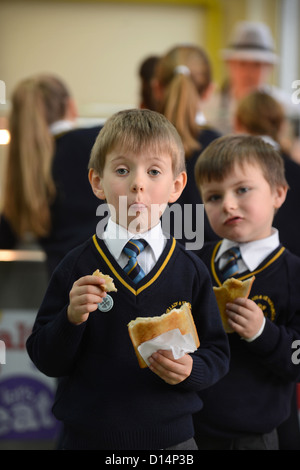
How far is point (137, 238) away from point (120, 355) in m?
0.14

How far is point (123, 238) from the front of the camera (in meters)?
0.77

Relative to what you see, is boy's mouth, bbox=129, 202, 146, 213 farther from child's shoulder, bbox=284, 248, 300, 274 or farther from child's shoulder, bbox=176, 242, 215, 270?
child's shoulder, bbox=284, 248, 300, 274

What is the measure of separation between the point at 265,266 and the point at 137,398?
0.24m

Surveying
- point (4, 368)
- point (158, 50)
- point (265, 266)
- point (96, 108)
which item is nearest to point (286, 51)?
point (158, 50)

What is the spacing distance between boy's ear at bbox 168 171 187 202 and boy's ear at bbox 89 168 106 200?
0.27 feet

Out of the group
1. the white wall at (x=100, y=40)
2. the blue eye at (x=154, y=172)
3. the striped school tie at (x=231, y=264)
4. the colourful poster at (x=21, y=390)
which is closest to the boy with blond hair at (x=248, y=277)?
the striped school tie at (x=231, y=264)

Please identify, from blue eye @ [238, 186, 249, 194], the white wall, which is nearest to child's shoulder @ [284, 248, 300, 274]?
blue eye @ [238, 186, 249, 194]

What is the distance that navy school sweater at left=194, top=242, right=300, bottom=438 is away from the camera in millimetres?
849

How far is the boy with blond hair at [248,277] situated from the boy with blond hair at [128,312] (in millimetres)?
67

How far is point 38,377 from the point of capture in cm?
202

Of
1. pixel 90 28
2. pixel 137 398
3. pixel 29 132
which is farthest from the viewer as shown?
pixel 90 28

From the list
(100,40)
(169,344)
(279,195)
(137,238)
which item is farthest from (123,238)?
(100,40)

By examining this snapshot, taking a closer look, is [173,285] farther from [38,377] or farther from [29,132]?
[38,377]

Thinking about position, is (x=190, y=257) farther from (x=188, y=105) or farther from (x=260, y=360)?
(x=188, y=105)
